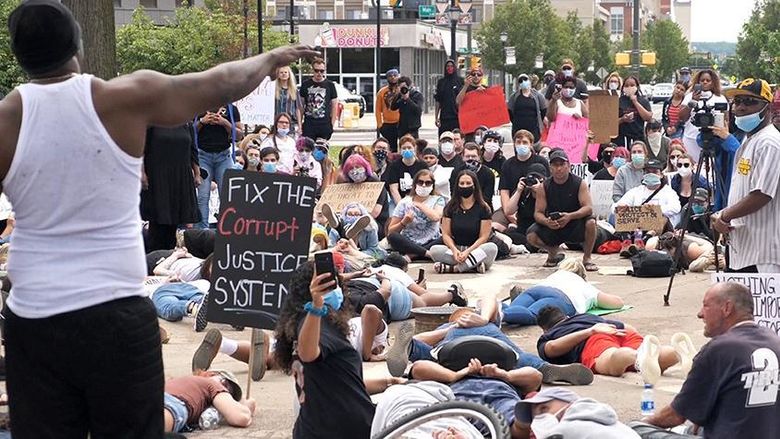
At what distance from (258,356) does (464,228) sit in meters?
5.62

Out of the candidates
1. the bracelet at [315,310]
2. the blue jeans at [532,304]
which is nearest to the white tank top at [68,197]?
the bracelet at [315,310]

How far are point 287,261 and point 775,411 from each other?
11.1 ft

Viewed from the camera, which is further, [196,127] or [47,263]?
[196,127]

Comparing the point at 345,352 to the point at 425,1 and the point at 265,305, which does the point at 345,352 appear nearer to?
the point at 265,305

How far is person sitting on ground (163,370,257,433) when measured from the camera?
7547 millimetres

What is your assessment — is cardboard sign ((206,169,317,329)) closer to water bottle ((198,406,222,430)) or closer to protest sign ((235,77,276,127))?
water bottle ((198,406,222,430))

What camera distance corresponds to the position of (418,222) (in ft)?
49.1

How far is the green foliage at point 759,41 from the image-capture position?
185 ft

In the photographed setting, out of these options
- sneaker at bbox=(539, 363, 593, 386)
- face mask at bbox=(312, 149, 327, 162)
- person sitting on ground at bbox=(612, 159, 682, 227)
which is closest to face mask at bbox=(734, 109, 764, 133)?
sneaker at bbox=(539, 363, 593, 386)

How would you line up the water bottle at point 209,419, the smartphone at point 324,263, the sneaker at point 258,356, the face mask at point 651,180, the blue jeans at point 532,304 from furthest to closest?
the face mask at point 651,180 < the blue jeans at point 532,304 < the sneaker at point 258,356 < the water bottle at point 209,419 < the smartphone at point 324,263

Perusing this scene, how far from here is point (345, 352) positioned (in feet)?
21.1

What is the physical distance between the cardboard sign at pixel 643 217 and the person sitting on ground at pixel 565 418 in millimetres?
8333

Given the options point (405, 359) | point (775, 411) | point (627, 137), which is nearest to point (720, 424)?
point (775, 411)

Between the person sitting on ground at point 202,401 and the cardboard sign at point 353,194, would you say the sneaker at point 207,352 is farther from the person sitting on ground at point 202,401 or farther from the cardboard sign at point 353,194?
the cardboard sign at point 353,194
